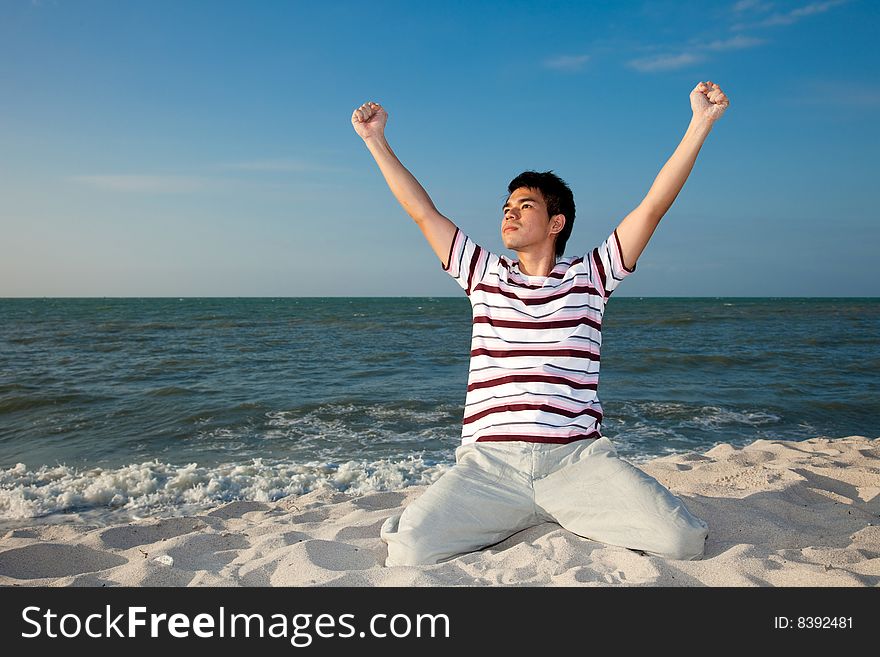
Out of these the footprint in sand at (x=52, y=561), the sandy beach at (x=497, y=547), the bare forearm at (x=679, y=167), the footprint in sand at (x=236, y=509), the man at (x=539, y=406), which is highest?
the bare forearm at (x=679, y=167)

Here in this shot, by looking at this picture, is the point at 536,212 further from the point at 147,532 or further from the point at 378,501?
the point at 147,532

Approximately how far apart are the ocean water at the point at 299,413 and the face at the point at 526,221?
299cm

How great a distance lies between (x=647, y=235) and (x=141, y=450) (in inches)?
232

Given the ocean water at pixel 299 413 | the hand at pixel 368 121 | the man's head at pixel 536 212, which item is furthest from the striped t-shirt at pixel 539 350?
the ocean water at pixel 299 413

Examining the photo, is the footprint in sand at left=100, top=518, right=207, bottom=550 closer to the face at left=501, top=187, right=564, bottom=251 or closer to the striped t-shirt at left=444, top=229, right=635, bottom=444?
the striped t-shirt at left=444, top=229, right=635, bottom=444

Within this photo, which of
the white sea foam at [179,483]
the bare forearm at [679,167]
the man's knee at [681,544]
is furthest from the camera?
the white sea foam at [179,483]

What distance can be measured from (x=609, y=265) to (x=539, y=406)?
0.88m

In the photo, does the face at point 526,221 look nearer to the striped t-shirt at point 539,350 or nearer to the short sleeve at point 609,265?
the striped t-shirt at point 539,350

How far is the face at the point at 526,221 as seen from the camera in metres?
3.63

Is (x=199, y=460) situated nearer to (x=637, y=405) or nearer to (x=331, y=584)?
(x=331, y=584)

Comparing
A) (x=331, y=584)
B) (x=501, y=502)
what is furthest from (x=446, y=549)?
(x=331, y=584)

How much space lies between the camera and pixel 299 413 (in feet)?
29.7

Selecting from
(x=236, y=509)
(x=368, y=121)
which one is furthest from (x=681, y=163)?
(x=236, y=509)

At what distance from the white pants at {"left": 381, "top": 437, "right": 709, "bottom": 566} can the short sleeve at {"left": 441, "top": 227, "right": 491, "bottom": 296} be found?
0.95 m
